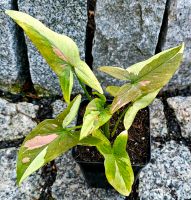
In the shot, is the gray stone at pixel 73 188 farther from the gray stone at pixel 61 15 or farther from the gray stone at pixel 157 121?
the gray stone at pixel 61 15

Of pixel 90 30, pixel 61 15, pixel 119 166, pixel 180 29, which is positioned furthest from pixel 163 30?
pixel 119 166

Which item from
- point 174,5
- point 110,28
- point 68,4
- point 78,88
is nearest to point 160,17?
point 174,5

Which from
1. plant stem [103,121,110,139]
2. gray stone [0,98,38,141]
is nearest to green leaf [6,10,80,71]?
plant stem [103,121,110,139]

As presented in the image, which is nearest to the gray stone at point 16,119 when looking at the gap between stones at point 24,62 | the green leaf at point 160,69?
the gap between stones at point 24,62

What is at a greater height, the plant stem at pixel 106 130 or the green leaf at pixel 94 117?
the green leaf at pixel 94 117

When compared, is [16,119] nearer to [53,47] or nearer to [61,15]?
[61,15]

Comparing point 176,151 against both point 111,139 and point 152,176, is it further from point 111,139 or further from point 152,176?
point 111,139
